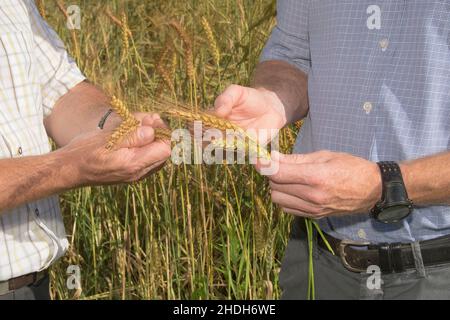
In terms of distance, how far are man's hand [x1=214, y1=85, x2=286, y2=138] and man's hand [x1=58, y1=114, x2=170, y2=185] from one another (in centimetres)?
16

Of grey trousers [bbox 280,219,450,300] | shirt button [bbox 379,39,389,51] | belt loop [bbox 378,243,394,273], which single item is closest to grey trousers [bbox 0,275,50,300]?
grey trousers [bbox 280,219,450,300]

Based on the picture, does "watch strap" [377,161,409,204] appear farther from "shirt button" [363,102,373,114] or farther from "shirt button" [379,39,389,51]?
"shirt button" [379,39,389,51]

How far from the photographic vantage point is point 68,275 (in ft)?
8.25

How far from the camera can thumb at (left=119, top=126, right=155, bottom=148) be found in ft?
5.43

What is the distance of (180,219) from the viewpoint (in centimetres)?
248

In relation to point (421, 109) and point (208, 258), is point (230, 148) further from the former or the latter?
point (208, 258)

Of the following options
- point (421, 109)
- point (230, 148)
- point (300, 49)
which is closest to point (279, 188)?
point (230, 148)

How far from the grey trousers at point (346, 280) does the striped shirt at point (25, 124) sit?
61 cm

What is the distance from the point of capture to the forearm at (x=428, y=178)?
156 centimetres

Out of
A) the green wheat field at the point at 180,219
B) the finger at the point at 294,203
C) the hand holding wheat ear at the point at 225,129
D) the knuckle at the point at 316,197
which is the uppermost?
the hand holding wheat ear at the point at 225,129

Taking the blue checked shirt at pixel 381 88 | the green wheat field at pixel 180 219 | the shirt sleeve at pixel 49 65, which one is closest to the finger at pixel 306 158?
the blue checked shirt at pixel 381 88

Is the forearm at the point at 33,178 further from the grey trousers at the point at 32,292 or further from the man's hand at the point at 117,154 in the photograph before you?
the grey trousers at the point at 32,292

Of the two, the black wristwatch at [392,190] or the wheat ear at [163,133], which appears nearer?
the black wristwatch at [392,190]
